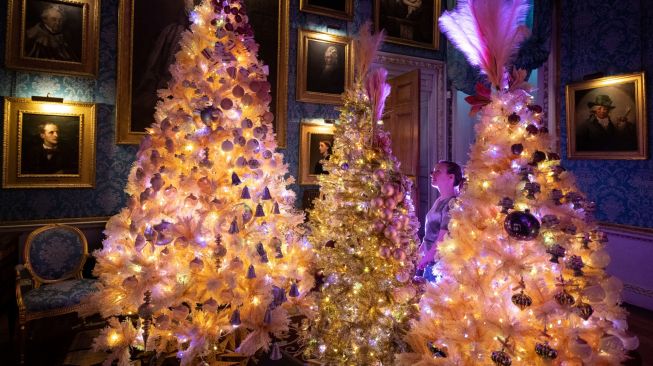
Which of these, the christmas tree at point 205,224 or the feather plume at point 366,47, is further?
the feather plume at point 366,47

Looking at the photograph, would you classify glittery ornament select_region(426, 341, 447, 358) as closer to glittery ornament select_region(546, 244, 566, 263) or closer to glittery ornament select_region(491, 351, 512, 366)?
glittery ornament select_region(491, 351, 512, 366)

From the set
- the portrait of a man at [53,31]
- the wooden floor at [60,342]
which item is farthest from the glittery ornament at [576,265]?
the portrait of a man at [53,31]

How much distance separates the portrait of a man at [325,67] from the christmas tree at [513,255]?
349 cm

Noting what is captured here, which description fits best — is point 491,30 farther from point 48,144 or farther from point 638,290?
point 48,144

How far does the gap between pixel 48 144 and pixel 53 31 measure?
1273 millimetres

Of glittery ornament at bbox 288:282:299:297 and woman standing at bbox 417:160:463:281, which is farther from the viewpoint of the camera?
woman standing at bbox 417:160:463:281

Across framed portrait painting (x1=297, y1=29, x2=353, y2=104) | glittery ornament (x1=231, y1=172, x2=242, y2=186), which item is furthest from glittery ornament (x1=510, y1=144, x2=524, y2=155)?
framed portrait painting (x1=297, y1=29, x2=353, y2=104)

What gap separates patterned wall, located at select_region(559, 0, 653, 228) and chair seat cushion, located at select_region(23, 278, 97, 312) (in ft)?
20.1

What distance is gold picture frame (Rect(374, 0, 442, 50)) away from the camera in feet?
20.0

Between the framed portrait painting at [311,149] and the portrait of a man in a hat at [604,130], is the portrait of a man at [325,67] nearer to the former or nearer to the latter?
the framed portrait painting at [311,149]

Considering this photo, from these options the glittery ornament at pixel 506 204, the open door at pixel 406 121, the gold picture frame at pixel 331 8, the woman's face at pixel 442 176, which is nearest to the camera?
the glittery ornament at pixel 506 204

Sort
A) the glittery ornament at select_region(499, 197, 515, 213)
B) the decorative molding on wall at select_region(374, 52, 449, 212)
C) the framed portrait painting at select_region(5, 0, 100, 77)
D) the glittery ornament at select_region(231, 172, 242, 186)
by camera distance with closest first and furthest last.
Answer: the glittery ornament at select_region(499, 197, 515, 213)
the glittery ornament at select_region(231, 172, 242, 186)
the framed portrait painting at select_region(5, 0, 100, 77)
the decorative molding on wall at select_region(374, 52, 449, 212)

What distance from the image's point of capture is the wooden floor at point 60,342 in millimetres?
3268

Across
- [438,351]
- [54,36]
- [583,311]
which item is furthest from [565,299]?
[54,36]
